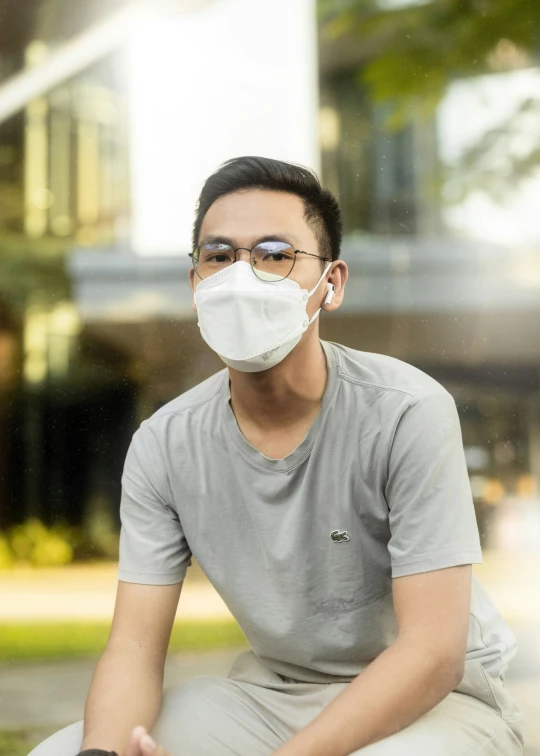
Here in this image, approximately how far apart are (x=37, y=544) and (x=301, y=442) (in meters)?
1.43

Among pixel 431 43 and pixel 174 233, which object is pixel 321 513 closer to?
pixel 174 233

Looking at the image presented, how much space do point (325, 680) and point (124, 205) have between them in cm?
190

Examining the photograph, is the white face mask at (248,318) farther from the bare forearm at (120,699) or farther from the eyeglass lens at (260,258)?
the bare forearm at (120,699)

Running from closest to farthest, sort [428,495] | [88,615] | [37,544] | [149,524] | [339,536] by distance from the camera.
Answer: [428,495]
[339,536]
[149,524]
[88,615]
[37,544]

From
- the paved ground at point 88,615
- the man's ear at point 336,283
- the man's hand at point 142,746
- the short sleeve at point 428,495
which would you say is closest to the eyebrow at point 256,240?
the man's ear at point 336,283

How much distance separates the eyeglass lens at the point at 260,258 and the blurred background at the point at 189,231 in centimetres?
96

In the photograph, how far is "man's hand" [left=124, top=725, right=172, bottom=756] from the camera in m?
1.51

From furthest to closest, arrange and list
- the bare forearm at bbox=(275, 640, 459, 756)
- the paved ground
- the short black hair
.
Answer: the paved ground → the short black hair → the bare forearm at bbox=(275, 640, 459, 756)

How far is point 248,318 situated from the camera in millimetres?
1716

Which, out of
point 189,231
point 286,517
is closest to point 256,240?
point 286,517

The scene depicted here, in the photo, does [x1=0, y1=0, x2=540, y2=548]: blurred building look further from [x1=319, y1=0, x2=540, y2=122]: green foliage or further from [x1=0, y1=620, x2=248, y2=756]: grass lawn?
[x1=0, y1=620, x2=248, y2=756]: grass lawn

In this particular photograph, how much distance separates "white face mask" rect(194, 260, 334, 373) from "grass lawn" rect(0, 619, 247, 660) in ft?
4.20

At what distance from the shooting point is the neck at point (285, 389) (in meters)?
1.78

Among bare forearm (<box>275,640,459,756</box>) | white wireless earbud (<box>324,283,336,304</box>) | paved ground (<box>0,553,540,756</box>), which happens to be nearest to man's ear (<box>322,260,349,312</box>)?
white wireless earbud (<box>324,283,336,304</box>)
